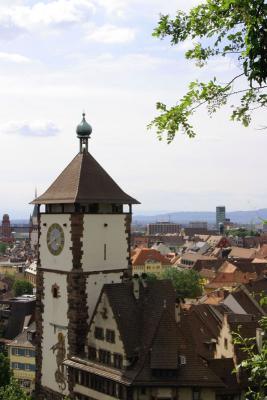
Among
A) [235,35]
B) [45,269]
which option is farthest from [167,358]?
[235,35]

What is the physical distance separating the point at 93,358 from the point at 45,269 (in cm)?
704

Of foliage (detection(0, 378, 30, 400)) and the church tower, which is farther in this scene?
foliage (detection(0, 378, 30, 400))

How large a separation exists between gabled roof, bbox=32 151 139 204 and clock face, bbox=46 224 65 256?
5.86ft

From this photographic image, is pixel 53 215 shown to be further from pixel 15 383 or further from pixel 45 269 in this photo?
pixel 15 383

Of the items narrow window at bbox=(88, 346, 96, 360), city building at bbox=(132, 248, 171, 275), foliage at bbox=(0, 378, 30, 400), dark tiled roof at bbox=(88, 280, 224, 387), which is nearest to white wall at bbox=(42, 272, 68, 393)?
foliage at bbox=(0, 378, 30, 400)

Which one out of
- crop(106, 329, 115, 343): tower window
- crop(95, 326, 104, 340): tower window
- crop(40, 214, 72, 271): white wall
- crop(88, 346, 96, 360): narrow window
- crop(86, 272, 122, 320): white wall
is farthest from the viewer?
crop(40, 214, 72, 271): white wall


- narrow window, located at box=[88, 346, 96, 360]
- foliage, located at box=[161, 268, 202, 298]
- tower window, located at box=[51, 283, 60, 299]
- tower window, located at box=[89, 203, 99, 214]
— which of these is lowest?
foliage, located at box=[161, 268, 202, 298]

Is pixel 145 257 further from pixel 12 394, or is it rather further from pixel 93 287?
pixel 93 287

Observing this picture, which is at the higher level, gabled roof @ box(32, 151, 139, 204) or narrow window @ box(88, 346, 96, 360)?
gabled roof @ box(32, 151, 139, 204)

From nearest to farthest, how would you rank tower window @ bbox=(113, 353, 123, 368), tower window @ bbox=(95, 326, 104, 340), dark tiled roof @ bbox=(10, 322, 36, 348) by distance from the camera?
tower window @ bbox=(113, 353, 123, 368) → tower window @ bbox=(95, 326, 104, 340) → dark tiled roof @ bbox=(10, 322, 36, 348)

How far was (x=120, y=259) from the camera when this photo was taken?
41062mm

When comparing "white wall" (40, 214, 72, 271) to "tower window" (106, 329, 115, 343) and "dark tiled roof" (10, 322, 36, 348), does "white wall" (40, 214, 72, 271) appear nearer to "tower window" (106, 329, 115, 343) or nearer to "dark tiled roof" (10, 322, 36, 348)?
"tower window" (106, 329, 115, 343)

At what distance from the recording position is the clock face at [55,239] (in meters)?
39.7

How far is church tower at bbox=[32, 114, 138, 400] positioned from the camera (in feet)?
127
